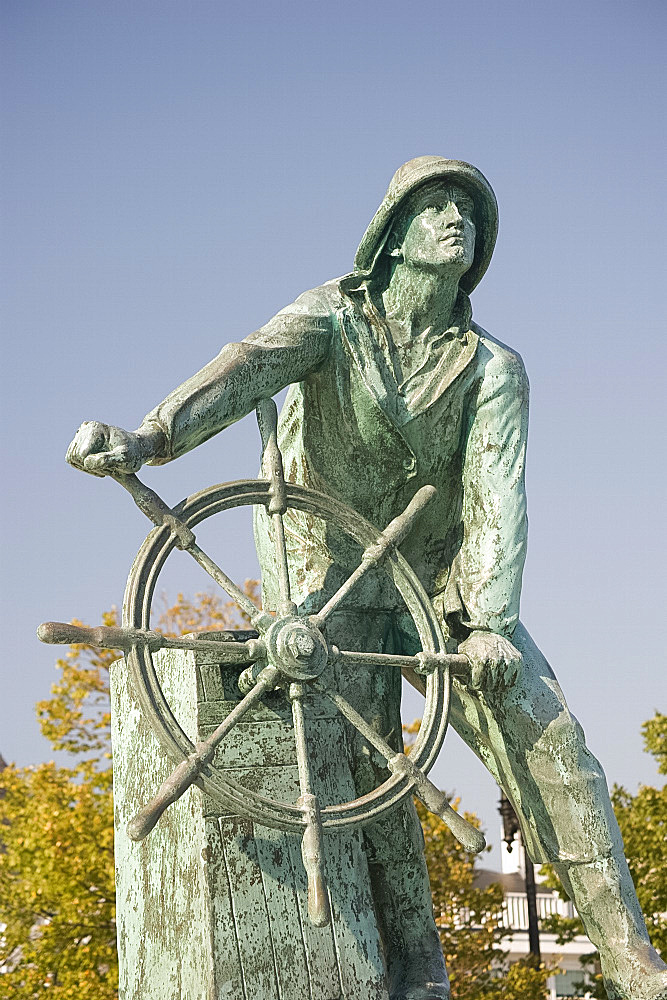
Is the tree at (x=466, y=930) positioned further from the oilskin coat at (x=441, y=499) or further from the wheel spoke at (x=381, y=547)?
the wheel spoke at (x=381, y=547)

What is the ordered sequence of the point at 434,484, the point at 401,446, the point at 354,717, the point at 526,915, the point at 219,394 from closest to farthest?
the point at 354,717
the point at 219,394
the point at 401,446
the point at 434,484
the point at 526,915

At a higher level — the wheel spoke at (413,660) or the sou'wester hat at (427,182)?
the sou'wester hat at (427,182)

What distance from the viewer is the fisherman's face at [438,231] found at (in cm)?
426

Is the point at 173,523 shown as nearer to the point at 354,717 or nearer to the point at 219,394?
the point at 219,394

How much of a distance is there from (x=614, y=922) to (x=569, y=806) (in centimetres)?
38

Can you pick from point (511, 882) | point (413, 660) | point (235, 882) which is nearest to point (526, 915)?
point (511, 882)

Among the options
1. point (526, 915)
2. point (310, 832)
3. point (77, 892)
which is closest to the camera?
point (310, 832)

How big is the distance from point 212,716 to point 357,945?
75 cm

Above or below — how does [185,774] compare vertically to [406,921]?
above

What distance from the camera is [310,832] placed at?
11.6 ft

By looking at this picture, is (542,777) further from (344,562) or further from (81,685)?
(81,685)

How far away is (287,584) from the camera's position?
12.7ft

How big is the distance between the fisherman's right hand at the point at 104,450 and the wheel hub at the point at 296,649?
1.97 ft

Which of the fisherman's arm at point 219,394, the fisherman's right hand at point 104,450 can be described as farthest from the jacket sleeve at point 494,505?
the fisherman's right hand at point 104,450
